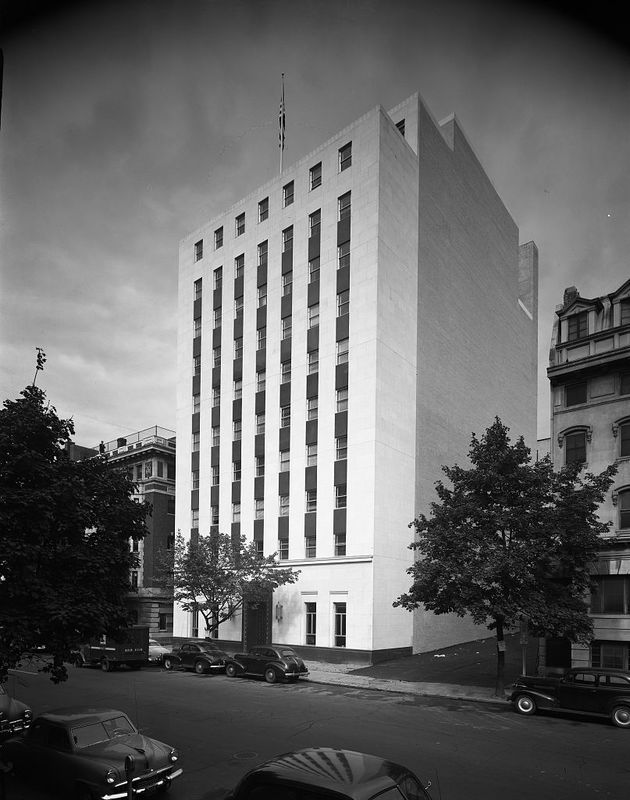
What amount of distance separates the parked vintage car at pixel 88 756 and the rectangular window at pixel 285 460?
2899cm

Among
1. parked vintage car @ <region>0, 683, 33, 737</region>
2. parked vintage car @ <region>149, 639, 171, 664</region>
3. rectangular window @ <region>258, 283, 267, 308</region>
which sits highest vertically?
rectangular window @ <region>258, 283, 267, 308</region>

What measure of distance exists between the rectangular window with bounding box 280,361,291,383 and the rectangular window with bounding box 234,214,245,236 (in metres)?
12.0

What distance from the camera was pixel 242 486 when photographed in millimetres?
44156

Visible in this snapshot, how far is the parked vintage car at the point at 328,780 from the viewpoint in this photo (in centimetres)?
770

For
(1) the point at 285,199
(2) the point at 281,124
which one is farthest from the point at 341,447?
(2) the point at 281,124

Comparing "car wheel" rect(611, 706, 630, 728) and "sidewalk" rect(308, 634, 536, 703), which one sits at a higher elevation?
"car wheel" rect(611, 706, 630, 728)

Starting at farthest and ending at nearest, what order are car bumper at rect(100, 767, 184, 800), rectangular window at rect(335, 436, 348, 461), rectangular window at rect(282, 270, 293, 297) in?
rectangular window at rect(282, 270, 293, 297) → rectangular window at rect(335, 436, 348, 461) → car bumper at rect(100, 767, 184, 800)

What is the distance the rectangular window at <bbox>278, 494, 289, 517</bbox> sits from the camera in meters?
41.5

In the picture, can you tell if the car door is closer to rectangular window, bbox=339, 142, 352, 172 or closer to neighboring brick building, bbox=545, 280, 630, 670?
neighboring brick building, bbox=545, 280, 630, 670

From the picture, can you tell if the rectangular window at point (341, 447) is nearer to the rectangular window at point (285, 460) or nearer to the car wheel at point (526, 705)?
the rectangular window at point (285, 460)

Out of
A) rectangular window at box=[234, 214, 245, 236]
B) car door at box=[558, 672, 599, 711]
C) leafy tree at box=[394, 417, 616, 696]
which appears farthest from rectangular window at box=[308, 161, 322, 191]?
car door at box=[558, 672, 599, 711]

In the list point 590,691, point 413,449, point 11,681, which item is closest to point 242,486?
point 413,449

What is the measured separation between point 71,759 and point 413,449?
31446 mm

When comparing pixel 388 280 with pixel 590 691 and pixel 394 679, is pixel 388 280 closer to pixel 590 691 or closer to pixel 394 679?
pixel 394 679
